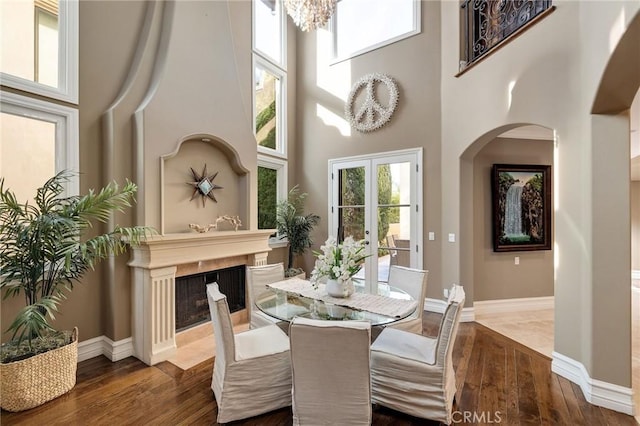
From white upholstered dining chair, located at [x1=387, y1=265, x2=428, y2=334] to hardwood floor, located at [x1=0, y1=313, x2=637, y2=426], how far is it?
0.57 metres

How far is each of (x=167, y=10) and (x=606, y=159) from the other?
4492 millimetres

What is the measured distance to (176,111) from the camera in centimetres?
328

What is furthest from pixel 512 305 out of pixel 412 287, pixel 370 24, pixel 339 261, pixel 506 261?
pixel 370 24

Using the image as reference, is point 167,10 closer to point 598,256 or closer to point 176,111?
point 176,111

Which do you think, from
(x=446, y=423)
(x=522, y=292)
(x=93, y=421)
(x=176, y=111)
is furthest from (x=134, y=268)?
(x=522, y=292)

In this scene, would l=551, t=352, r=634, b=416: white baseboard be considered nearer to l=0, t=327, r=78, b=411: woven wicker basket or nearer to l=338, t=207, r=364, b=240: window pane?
l=338, t=207, r=364, b=240: window pane

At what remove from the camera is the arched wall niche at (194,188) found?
134 inches

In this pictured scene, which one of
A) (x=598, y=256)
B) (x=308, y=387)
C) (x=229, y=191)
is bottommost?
(x=308, y=387)

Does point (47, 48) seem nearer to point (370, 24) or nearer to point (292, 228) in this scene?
point (292, 228)

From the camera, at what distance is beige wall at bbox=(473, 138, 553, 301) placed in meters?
4.55

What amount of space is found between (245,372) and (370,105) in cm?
434

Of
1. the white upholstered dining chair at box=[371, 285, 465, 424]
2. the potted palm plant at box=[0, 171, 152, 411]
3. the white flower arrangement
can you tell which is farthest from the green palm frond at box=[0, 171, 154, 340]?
the white upholstered dining chair at box=[371, 285, 465, 424]

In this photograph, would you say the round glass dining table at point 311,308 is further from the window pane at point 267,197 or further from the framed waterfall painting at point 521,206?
the framed waterfall painting at point 521,206

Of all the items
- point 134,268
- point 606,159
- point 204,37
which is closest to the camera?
point 606,159
